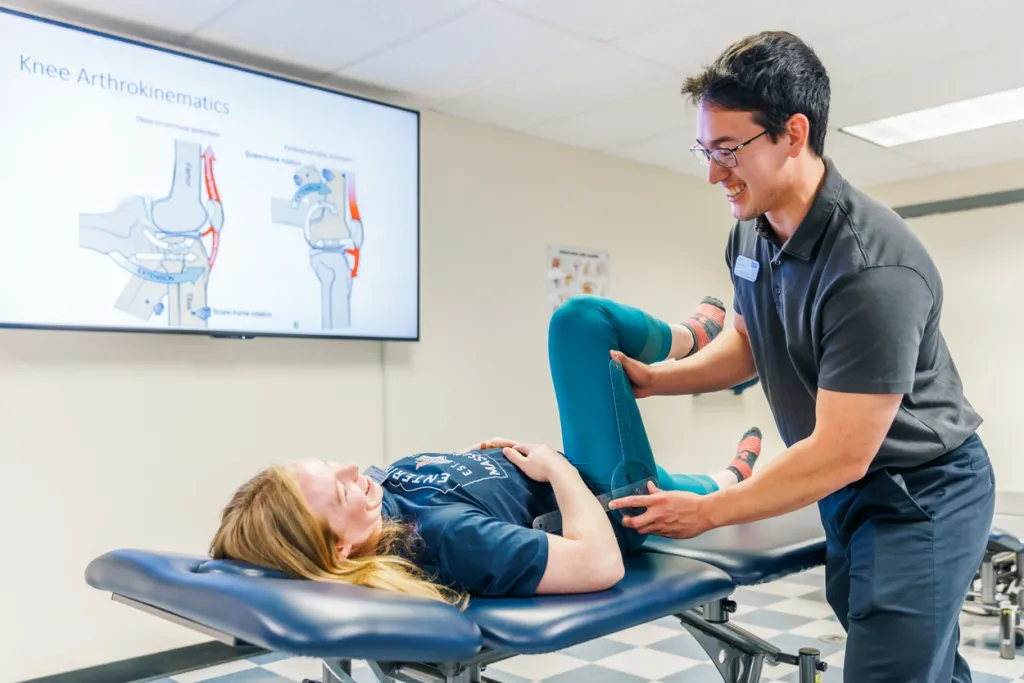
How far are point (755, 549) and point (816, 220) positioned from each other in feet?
2.00

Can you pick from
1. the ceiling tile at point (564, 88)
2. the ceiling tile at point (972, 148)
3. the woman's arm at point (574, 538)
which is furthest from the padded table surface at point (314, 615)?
the ceiling tile at point (972, 148)

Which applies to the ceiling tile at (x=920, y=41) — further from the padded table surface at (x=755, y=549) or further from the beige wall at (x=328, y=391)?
the padded table surface at (x=755, y=549)

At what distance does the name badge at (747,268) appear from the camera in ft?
5.19

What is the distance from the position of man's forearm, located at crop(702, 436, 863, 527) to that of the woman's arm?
0.19 m

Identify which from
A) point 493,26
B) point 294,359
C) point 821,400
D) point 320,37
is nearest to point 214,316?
point 294,359

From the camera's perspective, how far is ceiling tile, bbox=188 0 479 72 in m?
2.69

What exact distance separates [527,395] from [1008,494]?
2.25 m

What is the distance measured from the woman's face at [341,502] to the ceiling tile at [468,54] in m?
1.82

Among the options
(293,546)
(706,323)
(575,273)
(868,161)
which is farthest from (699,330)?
(868,161)

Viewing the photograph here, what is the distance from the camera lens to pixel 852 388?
51.3 inches

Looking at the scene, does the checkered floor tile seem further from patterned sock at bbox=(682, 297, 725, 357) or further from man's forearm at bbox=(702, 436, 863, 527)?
man's forearm at bbox=(702, 436, 863, 527)

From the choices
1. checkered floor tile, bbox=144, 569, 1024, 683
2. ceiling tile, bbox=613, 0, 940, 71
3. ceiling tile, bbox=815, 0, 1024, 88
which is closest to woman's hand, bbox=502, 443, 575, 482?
checkered floor tile, bbox=144, 569, 1024, 683

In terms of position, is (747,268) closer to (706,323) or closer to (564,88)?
(706,323)

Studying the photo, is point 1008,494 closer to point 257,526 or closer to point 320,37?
point 320,37
